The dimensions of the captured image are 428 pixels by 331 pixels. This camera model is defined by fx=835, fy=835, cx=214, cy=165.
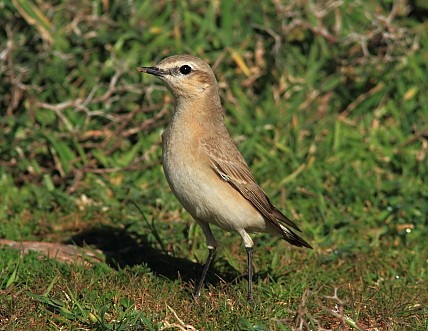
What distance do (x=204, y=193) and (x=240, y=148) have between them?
2.91m

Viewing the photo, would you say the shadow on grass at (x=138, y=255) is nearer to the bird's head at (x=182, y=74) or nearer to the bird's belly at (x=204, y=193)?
the bird's belly at (x=204, y=193)

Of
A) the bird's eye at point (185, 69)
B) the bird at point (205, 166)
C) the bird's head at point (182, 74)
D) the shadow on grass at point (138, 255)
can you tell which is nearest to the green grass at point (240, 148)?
the shadow on grass at point (138, 255)

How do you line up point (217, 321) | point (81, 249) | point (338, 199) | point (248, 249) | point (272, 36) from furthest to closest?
1. point (272, 36)
2. point (338, 199)
3. point (81, 249)
4. point (248, 249)
5. point (217, 321)

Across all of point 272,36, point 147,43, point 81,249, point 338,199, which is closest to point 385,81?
point 272,36

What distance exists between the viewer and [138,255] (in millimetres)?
7617

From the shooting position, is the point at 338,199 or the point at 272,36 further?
the point at 272,36

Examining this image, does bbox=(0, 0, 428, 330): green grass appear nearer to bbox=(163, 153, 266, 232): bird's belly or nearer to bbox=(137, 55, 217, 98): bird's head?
bbox=(163, 153, 266, 232): bird's belly

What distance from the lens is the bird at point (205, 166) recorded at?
6430 mm

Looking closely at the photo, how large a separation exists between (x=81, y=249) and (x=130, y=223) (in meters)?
0.64

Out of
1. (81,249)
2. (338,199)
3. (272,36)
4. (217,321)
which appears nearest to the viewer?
(217,321)

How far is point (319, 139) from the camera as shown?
379 inches

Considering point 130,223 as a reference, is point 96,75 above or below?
above

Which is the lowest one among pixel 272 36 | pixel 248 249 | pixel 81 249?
pixel 81 249

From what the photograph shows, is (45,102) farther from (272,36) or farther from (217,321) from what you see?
(217,321)
